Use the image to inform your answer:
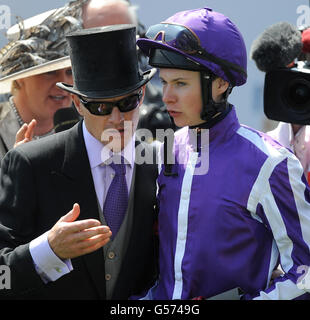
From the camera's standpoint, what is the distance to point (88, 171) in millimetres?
2742

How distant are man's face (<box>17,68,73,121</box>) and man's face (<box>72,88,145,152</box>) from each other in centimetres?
120

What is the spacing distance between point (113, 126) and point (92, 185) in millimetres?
261

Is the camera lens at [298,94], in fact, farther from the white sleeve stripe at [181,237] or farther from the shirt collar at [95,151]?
Result: the shirt collar at [95,151]

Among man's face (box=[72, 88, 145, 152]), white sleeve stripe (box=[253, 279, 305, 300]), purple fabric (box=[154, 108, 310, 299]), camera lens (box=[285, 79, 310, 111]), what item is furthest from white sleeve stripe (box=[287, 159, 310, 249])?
camera lens (box=[285, 79, 310, 111])

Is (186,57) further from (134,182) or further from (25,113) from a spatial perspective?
(25,113)

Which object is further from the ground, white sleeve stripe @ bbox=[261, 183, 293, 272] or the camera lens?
the camera lens

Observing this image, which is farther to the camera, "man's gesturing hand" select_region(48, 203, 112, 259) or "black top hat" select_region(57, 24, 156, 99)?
"black top hat" select_region(57, 24, 156, 99)

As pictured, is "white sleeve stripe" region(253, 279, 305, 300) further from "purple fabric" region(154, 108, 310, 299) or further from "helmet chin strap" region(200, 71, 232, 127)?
"helmet chin strap" region(200, 71, 232, 127)

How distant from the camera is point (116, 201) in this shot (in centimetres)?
275

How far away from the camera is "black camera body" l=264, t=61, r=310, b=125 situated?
3326 millimetres

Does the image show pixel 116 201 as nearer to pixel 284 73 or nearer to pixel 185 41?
pixel 185 41

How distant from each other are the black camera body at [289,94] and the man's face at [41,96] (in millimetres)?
1206

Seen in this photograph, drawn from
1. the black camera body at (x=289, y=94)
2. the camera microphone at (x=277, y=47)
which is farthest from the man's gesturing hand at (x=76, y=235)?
the camera microphone at (x=277, y=47)

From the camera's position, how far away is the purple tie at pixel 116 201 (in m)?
2.73
